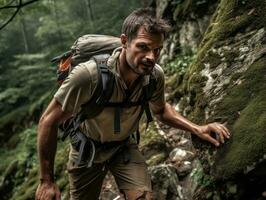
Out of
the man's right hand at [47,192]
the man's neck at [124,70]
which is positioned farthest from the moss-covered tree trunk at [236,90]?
the man's right hand at [47,192]

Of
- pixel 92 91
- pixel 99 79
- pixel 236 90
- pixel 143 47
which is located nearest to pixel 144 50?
pixel 143 47

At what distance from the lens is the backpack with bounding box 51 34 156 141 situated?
125 inches

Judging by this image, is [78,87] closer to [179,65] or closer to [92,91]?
Answer: [92,91]

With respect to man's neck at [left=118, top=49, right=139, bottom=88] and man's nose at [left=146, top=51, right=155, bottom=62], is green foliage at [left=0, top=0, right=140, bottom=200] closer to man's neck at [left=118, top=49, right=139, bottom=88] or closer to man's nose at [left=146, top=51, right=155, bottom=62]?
man's neck at [left=118, top=49, right=139, bottom=88]

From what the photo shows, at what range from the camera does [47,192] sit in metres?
3.16

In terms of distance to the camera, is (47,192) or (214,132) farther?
(214,132)

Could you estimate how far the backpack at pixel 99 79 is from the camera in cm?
319

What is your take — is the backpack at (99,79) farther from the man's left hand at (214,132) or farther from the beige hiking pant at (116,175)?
the man's left hand at (214,132)

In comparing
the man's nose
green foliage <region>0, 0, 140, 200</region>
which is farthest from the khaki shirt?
green foliage <region>0, 0, 140, 200</region>

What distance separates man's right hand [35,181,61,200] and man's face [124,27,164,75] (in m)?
1.22

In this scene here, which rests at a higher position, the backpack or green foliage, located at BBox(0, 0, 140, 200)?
the backpack

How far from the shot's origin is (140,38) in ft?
10.2

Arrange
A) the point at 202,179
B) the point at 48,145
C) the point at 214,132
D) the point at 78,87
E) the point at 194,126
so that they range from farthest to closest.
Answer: the point at 202,179 → the point at 194,126 → the point at 214,132 → the point at 48,145 → the point at 78,87

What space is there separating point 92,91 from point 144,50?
55 centimetres
